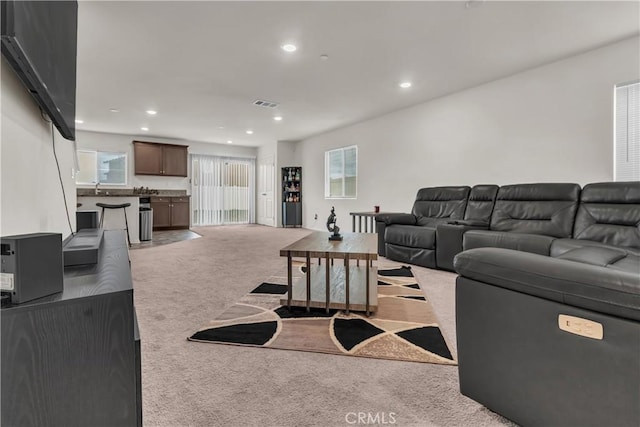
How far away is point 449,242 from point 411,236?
0.51 m

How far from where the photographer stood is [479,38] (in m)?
3.13

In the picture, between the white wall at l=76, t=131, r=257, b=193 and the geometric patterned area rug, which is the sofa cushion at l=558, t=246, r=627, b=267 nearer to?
the geometric patterned area rug

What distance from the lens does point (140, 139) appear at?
8125 millimetres

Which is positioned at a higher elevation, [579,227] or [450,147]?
[450,147]

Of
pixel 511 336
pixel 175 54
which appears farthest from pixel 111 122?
pixel 511 336

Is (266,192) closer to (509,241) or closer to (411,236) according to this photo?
(411,236)

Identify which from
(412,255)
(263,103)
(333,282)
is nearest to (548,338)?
(333,282)

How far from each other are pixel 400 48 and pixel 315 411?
339cm

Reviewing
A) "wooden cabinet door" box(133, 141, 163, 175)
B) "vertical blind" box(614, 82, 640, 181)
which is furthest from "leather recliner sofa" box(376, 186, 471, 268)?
"wooden cabinet door" box(133, 141, 163, 175)

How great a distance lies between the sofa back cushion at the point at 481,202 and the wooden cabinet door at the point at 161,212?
7.12 m

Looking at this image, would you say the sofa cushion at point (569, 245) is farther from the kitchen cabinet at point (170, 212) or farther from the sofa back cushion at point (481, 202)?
the kitchen cabinet at point (170, 212)

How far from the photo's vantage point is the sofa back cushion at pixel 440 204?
13.9 feet

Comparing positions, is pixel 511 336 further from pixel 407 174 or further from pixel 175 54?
pixel 407 174

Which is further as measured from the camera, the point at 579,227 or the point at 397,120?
the point at 397,120
